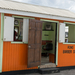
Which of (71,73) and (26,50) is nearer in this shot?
(26,50)

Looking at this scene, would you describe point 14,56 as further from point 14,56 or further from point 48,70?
point 48,70

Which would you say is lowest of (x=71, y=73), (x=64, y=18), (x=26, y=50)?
(x=71, y=73)

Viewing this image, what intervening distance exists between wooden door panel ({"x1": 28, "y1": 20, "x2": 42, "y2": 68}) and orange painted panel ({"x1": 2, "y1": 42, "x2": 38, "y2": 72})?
0.94 feet

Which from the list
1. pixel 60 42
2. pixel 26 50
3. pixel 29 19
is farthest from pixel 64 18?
pixel 26 50

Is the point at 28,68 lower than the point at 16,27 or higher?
lower

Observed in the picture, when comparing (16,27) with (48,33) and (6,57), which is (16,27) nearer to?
(48,33)

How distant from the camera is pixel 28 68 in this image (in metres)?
5.88

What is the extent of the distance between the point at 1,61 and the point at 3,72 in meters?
0.48

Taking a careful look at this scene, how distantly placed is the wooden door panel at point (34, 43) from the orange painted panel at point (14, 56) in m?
0.29

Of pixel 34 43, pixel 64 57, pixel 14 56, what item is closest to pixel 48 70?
pixel 64 57

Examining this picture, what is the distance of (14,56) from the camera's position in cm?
547

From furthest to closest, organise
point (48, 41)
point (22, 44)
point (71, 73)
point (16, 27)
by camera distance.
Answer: point (48, 41), point (16, 27), point (71, 73), point (22, 44)

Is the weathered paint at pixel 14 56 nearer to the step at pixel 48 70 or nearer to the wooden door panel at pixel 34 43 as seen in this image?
the wooden door panel at pixel 34 43

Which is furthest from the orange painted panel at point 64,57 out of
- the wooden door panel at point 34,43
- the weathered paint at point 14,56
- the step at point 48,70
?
the weathered paint at point 14,56
